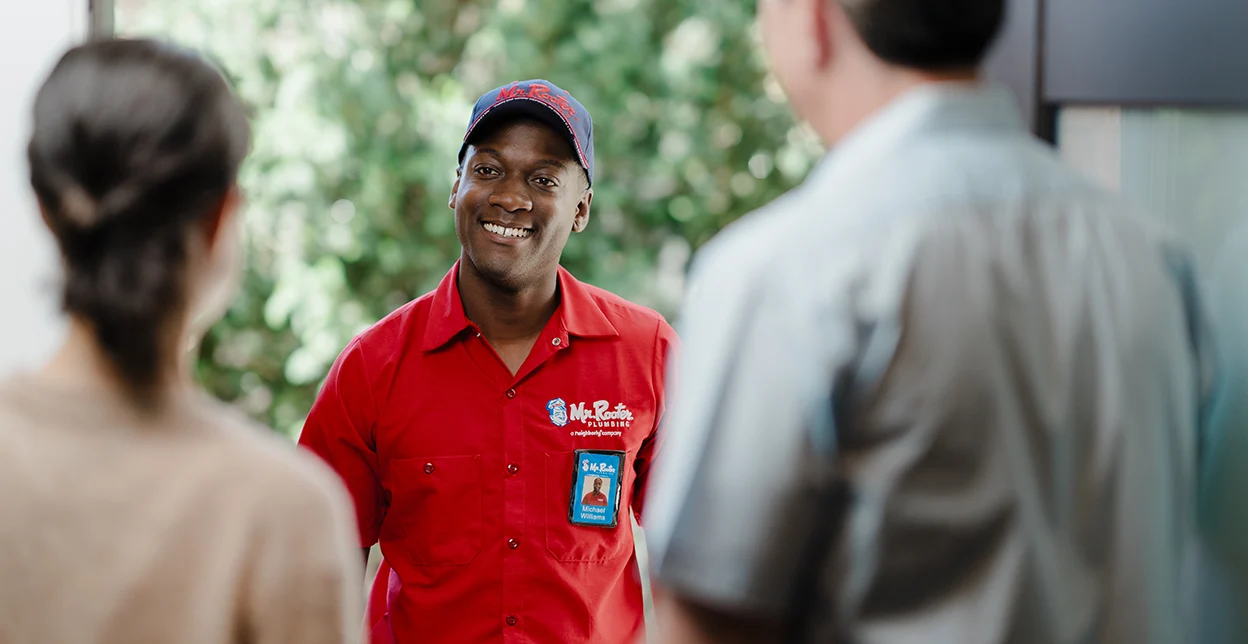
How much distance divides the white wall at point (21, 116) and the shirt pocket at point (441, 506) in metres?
0.65

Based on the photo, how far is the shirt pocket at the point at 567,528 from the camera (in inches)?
72.9

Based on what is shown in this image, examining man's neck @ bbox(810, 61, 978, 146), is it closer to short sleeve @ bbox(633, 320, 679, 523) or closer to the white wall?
short sleeve @ bbox(633, 320, 679, 523)

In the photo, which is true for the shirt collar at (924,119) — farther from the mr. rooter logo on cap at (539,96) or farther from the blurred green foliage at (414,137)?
the blurred green foliage at (414,137)

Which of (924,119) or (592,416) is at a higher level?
(924,119)

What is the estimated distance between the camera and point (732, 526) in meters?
0.95

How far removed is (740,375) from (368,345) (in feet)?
3.49

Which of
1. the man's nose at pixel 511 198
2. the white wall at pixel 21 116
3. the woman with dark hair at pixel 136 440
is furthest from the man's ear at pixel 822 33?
the white wall at pixel 21 116

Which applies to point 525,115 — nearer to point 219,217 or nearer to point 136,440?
point 219,217

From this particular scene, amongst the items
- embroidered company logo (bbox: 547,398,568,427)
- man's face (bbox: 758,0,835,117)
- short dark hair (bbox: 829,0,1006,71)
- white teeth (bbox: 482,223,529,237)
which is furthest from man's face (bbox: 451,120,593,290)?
short dark hair (bbox: 829,0,1006,71)

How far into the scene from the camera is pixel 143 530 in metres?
0.92

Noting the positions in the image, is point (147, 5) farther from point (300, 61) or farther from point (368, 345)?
point (368, 345)

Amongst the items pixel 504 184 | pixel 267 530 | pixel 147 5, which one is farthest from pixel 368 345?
pixel 147 5

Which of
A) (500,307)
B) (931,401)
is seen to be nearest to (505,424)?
(500,307)

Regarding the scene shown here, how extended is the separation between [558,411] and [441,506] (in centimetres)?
23
